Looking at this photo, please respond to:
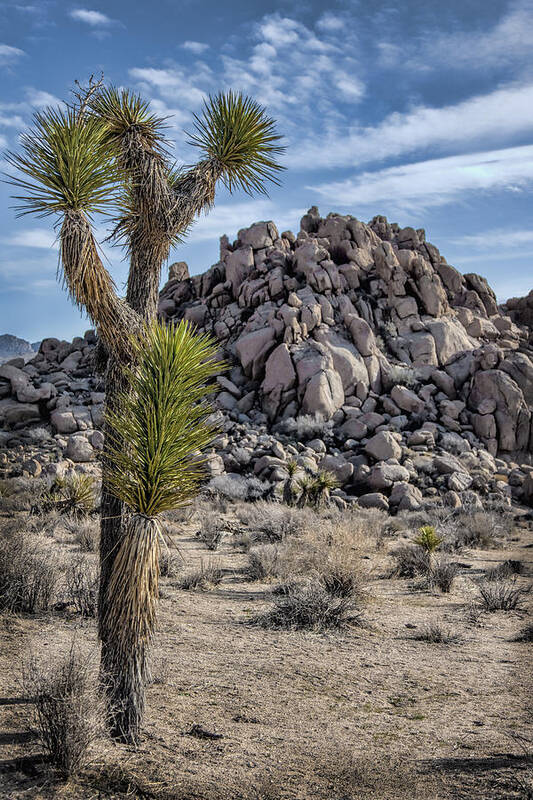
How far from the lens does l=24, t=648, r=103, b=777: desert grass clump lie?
4.35m

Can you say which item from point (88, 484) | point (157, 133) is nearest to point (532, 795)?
point (157, 133)

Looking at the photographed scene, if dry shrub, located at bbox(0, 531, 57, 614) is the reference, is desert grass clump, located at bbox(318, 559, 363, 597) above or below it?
below

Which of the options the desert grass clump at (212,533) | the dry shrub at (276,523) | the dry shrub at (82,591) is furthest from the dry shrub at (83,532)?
the dry shrub at (276,523)

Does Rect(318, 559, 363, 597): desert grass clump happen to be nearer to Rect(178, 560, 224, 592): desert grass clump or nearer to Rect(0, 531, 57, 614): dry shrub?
Rect(178, 560, 224, 592): desert grass clump

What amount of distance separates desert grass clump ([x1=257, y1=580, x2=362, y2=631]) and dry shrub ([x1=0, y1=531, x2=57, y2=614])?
10.1 ft

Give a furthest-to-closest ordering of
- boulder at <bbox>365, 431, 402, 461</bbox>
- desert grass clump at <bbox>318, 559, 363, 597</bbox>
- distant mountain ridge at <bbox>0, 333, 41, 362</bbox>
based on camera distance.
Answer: distant mountain ridge at <bbox>0, 333, 41, 362</bbox> → boulder at <bbox>365, 431, 402, 461</bbox> → desert grass clump at <bbox>318, 559, 363, 597</bbox>

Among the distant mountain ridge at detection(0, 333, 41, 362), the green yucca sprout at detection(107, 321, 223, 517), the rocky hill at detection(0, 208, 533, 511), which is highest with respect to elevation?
the distant mountain ridge at detection(0, 333, 41, 362)

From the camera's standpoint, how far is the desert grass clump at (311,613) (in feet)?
28.2

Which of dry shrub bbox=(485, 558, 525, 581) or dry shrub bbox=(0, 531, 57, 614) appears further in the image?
dry shrub bbox=(485, 558, 525, 581)

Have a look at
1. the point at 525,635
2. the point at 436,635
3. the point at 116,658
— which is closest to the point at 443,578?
the point at 525,635

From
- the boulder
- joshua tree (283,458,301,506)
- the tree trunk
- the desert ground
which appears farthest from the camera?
the boulder

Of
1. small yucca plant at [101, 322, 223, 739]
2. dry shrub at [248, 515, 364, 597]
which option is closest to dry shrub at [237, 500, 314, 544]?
dry shrub at [248, 515, 364, 597]

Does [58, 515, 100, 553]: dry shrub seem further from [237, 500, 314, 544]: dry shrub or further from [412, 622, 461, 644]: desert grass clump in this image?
[412, 622, 461, 644]: desert grass clump

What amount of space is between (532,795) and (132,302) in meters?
4.93
